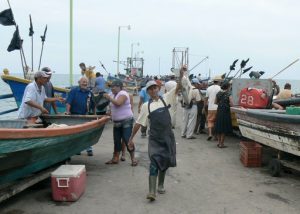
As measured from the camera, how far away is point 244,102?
364 inches

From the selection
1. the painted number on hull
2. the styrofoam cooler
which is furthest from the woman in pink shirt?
the painted number on hull

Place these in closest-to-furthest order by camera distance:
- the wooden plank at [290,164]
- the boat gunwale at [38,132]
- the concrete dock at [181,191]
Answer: the boat gunwale at [38,132], the concrete dock at [181,191], the wooden plank at [290,164]

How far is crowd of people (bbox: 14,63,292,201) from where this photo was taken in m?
6.04

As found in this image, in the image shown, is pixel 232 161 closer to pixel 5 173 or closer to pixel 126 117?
pixel 126 117

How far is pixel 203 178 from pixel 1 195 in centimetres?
358

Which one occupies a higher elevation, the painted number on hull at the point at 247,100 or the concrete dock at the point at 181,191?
the painted number on hull at the point at 247,100

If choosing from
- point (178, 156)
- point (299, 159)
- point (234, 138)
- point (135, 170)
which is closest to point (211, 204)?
point (135, 170)

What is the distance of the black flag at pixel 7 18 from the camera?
1095 cm

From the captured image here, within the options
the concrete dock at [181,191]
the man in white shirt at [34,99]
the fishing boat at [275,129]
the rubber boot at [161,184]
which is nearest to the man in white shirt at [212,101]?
the fishing boat at [275,129]

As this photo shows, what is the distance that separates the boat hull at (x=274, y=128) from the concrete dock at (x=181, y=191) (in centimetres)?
64

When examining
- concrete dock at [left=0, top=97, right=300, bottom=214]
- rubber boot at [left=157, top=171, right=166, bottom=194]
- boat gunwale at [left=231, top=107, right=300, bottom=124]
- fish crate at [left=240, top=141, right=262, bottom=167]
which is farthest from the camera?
fish crate at [left=240, top=141, right=262, bottom=167]

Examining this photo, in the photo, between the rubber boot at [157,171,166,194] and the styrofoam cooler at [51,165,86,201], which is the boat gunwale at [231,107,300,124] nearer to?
the rubber boot at [157,171,166,194]

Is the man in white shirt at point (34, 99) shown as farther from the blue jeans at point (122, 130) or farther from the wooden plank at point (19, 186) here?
the blue jeans at point (122, 130)

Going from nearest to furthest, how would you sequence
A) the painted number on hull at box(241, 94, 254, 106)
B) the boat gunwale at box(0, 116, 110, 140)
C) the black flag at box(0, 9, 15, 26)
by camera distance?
the boat gunwale at box(0, 116, 110, 140) → the painted number on hull at box(241, 94, 254, 106) → the black flag at box(0, 9, 15, 26)
